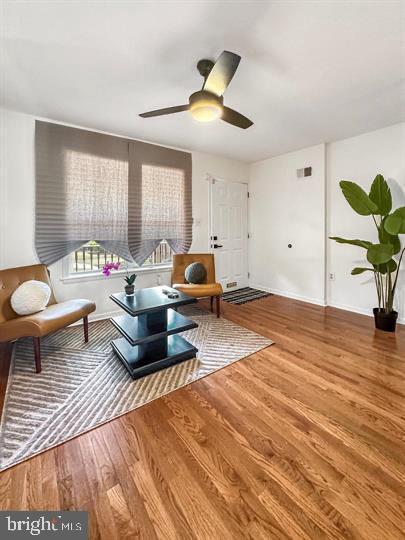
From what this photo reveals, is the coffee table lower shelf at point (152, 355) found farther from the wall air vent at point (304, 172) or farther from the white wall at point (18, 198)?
the wall air vent at point (304, 172)

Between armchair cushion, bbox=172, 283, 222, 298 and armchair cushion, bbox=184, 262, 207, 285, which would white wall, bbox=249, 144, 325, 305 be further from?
armchair cushion, bbox=184, 262, 207, 285

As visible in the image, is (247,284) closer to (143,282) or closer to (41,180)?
(143,282)

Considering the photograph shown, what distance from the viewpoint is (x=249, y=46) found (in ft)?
Result: 5.96

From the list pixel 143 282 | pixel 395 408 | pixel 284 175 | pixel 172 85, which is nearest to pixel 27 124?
pixel 172 85

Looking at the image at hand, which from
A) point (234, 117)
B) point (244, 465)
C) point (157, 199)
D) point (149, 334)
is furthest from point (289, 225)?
point (244, 465)

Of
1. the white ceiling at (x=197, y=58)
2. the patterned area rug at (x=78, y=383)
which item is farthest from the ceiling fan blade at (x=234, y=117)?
the patterned area rug at (x=78, y=383)

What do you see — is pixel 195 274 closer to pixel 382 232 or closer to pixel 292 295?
pixel 292 295

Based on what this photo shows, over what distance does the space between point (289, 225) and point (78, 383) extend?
3989 millimetres

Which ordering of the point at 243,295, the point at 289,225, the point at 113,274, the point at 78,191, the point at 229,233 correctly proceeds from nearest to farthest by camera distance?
the point at 78,191 < the point at 113,274 < the point at 289,225 < the point at 243,295 < the point at 229,233

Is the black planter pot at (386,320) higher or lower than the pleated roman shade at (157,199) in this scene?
lower

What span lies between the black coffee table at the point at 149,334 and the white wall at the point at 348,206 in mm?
2712

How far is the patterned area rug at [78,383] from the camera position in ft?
5.15

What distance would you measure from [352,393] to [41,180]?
3832mm

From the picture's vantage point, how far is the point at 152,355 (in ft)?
7.51
